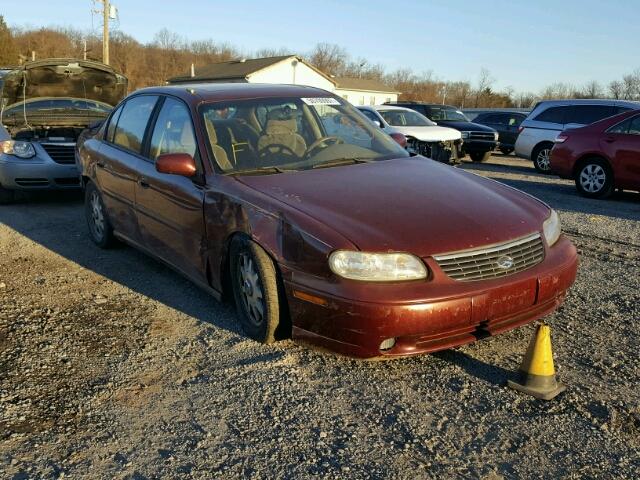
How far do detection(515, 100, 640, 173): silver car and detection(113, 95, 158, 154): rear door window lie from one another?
1011cm

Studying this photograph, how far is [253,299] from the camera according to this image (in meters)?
3.93

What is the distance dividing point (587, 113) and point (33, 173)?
11012mm

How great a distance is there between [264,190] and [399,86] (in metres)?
93.2

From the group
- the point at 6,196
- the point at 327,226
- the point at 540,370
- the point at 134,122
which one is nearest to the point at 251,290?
the point at 327,226

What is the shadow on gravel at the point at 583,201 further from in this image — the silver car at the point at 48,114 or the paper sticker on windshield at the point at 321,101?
the silver car at the point at 48,114

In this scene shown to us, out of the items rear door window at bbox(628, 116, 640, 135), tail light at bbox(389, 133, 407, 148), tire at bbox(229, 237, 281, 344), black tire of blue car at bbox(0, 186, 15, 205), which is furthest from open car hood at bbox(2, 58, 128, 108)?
rear door window at bbox(628, 116, 640, 135)

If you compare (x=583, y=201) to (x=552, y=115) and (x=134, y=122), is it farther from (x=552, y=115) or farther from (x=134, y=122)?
Answer: (x=134, y=122)

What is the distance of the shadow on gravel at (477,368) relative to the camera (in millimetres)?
3471

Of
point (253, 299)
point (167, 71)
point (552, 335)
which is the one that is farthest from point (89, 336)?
point (167, 71)

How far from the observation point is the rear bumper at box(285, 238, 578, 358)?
10.5 ft

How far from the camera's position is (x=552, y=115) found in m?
14.2

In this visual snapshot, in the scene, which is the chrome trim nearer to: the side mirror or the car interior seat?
the car interior seat

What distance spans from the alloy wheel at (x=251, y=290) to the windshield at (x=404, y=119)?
1127 cm

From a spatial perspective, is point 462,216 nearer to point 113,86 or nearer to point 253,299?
point 253,299
